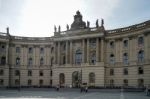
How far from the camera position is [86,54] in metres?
88.4

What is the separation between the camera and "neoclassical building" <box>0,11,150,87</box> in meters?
78.2

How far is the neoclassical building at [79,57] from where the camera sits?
257ft

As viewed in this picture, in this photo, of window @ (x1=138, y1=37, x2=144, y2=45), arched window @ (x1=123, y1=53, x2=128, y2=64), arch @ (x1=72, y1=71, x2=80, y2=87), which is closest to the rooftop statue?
arch @ (x1=72, y1=71, x2=80, y2=87)

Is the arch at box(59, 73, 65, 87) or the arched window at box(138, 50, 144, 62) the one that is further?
the arch at box(59, 73, 65, 87)

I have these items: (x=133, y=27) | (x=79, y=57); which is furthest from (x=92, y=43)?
(x=133, y=27)

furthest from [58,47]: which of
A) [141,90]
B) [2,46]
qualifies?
[141,90]

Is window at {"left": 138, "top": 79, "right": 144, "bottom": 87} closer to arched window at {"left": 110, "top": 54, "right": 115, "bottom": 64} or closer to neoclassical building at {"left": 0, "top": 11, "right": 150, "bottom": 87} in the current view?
neoclassical building at {"left": 0, "top": 11, "right": 150, "bottom": 87}

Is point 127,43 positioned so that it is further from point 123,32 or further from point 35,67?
point 35,67

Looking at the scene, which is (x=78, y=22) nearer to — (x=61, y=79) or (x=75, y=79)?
(x=75, y=79)

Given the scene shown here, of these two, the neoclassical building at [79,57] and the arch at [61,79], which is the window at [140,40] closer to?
the neoclassical building at [79,57]

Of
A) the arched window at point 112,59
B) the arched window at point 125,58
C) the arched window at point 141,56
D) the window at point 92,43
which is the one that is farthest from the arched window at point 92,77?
the arched window at point 141,56

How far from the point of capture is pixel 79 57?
90.2 meters

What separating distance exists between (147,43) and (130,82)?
1297 cm

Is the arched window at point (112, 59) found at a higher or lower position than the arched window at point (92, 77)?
higher
